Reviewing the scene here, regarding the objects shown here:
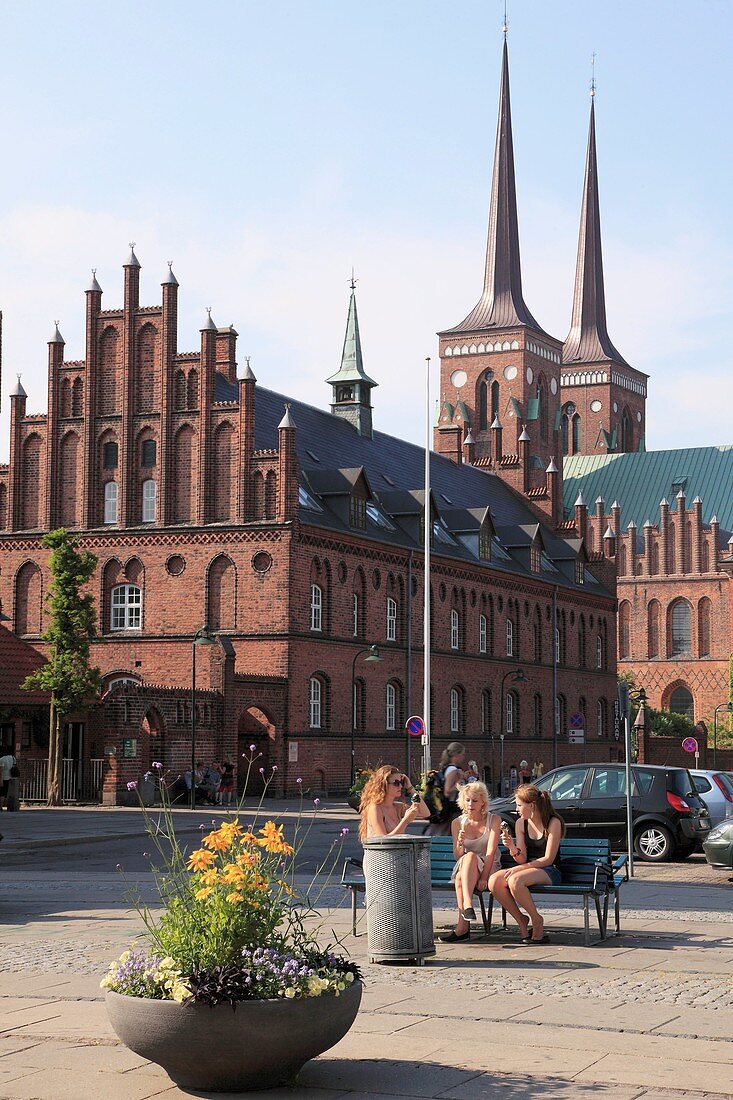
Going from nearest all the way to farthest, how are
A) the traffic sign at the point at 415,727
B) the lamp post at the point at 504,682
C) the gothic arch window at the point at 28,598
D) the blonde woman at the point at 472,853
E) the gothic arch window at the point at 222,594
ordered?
the blonde woman at the point at 472,853, the traffic sign at the point at 415,727, the gothic arch window at the point at 222,594, the gothic arch window at the point at 28,598, the lamp post at the point at 504,682

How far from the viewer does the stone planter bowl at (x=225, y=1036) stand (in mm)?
7637

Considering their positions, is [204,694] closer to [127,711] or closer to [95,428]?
[127,711]

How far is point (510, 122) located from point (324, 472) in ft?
209

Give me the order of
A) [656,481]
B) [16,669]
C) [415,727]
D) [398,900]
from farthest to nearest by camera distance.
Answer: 1. [656,481]
2. [16,669]
3. [415,727]
4. [398,900]

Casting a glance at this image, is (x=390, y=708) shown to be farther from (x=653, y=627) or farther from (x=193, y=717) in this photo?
(x=653, y=627)

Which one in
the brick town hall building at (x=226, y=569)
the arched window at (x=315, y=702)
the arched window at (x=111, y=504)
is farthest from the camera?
the arched window at (x=111, y=504)

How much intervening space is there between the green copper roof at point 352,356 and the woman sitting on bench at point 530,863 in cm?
5512

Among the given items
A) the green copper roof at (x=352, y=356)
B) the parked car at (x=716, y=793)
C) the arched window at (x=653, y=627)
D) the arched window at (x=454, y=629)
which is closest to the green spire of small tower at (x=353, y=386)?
the green copper roof at (x=352, y=356)

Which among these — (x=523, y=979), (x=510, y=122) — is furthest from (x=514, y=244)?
(x=523, y=979)

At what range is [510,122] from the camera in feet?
361

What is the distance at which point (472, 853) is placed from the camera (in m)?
13.5

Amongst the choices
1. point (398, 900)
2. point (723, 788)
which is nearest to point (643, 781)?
point (723, 788)

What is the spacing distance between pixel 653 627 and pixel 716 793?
70.5 m

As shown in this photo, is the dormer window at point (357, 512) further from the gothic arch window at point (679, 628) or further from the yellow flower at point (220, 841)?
the gothic arch window at point (679, 628)
